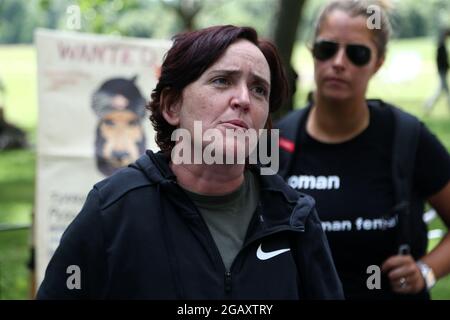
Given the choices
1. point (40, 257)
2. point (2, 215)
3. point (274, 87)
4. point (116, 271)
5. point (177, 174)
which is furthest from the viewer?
point (2, 215)

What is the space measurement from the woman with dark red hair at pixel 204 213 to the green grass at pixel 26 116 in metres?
1.40

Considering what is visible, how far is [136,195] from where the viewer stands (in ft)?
6.45

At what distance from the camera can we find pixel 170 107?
2.21m

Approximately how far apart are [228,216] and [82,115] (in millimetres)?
2799

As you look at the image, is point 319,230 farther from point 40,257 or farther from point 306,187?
point 40,257

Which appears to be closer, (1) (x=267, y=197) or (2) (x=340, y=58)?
(1) (x=267, y=197)

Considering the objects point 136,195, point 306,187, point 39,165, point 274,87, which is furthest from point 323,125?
point 39,165

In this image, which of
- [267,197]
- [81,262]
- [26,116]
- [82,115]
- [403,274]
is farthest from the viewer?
[26,116]

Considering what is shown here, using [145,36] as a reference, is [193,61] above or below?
below

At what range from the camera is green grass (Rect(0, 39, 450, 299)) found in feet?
22.2

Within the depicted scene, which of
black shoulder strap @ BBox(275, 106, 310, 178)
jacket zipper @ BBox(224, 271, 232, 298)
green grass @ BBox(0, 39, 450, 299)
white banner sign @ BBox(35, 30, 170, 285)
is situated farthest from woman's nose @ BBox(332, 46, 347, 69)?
white banner sign @ BBox(35, 30, 170, 285)

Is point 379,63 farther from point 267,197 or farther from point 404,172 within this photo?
point 267,197

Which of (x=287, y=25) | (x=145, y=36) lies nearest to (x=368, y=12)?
(x=287, y=25)
